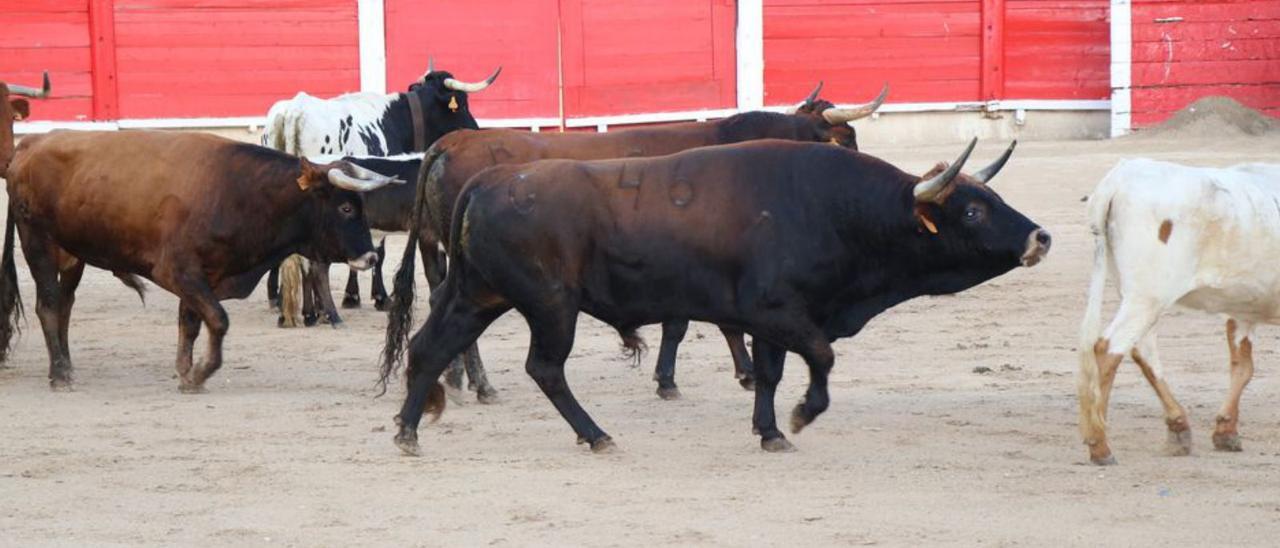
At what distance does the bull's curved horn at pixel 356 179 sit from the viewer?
841 centimetres

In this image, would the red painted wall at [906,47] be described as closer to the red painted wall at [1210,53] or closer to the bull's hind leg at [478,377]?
the red painted wall at [1210,53]

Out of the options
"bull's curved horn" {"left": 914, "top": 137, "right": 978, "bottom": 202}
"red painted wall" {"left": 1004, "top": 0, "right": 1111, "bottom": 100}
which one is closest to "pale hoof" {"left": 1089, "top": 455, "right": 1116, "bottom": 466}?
Answer: "bull's curved horn" {"left": 914, "top": 137, "right": 978, "bottom": 202}

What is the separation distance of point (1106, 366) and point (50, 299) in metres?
4.55

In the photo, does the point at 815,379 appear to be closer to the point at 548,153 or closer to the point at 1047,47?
the point at 548,153

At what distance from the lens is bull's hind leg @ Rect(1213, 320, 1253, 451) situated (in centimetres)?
677

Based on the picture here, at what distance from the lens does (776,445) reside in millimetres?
6930

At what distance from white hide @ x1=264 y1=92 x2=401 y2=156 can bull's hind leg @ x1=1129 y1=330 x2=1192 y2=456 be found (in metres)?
5.49

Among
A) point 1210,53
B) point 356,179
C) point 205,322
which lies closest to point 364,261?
point 356,179

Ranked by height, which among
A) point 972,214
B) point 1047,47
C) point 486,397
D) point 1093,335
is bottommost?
point 486,397

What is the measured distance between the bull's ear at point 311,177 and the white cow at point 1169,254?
3308mm

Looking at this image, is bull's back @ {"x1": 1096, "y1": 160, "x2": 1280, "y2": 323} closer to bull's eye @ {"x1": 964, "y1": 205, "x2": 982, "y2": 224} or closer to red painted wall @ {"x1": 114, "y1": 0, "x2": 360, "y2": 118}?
bull's eye @ {"x1": 964, "y1": 205, "x2": 982, "y2": 224}

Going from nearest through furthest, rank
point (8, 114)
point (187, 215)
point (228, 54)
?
point (187, 215)
point (8, 114)
point (228, 54)

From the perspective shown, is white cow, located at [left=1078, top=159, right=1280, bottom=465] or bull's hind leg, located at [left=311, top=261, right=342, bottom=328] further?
bull's hind leg, located at [left=311, top=261, right=342, bottom=328]

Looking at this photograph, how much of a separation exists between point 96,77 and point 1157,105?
30.6ft
